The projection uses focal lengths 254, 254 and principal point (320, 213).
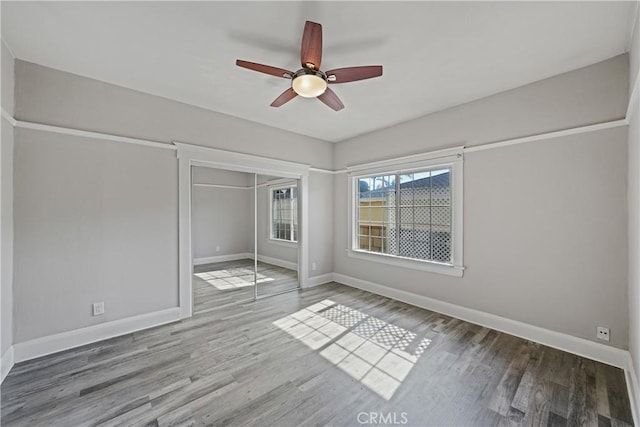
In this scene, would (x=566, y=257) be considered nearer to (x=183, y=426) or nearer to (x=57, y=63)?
(x=183, y=426)

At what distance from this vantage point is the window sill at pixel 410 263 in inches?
133

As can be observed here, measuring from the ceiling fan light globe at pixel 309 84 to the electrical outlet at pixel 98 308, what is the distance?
306 centimetres

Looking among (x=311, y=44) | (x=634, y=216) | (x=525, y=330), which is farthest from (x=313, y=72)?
(x=525, y=330)

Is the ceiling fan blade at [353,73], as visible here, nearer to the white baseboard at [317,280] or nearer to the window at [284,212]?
the window at [284,212]

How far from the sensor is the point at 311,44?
1.81 m

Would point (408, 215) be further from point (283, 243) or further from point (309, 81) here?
point (309, 81)

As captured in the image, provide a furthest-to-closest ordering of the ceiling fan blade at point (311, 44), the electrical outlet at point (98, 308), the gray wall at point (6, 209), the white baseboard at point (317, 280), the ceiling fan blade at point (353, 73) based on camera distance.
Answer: the white baseboard at point (317, 280)
the electrical outlet at point (98, 308)
the gray wall at point (6, 209)
the ceiling fan blade at point (353, 73)
the ceiling fan blade at point (311, 44)

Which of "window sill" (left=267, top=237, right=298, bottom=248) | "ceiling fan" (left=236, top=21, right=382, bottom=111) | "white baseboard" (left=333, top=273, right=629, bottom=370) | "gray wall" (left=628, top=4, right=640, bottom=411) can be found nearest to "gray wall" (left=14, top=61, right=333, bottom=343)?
"ceiling fan" (left=236, top=21, right=382, bottom=111)

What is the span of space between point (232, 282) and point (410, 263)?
10.0 ft

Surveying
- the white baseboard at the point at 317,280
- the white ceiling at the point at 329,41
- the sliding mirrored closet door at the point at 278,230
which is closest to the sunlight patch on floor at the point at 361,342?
the white baseboard at the point at 317,280

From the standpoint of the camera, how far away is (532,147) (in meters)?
2.77

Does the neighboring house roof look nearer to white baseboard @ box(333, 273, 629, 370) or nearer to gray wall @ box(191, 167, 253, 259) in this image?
white baseboard @ box(333, 273, 629, 370)

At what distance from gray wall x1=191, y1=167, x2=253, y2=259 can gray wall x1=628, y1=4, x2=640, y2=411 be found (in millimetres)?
4518

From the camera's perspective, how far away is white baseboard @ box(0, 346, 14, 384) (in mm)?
2107
